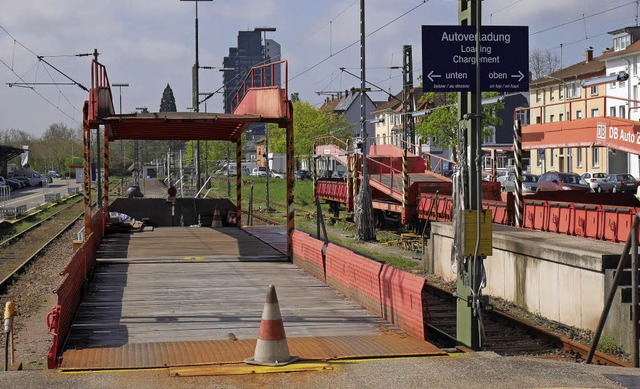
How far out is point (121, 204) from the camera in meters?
30.0

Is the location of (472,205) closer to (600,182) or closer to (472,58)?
(472,58)

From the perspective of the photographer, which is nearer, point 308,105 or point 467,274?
point 467,274

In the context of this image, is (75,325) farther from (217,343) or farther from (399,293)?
(399,293)

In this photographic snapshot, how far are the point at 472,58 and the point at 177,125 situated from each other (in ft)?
42.5

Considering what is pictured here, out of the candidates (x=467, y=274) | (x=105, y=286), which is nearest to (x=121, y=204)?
(x=105, y=286)

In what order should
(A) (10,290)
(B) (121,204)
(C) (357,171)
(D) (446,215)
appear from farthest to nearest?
(C) (357,171)
(B) (121,204)
(D) (446,215)
(A) (10,290)

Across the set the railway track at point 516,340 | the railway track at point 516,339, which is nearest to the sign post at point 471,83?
the railway track at point 516,340

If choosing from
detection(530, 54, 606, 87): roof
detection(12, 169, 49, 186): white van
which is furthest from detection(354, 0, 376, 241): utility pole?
detection(12, 169, 49, 186): white van

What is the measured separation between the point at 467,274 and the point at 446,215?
599 inches

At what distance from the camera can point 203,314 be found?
12.6 meters

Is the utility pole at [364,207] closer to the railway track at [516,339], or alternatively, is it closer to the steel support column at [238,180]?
the steel support column at [238,180]

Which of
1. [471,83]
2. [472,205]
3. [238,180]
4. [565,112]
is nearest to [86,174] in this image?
[238,180]

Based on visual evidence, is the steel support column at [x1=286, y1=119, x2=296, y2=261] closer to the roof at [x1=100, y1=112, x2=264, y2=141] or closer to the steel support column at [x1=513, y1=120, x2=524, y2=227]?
the roof at [x1=100, y1=112, x2=264, y2=141]

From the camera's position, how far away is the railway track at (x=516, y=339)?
11.7 m
